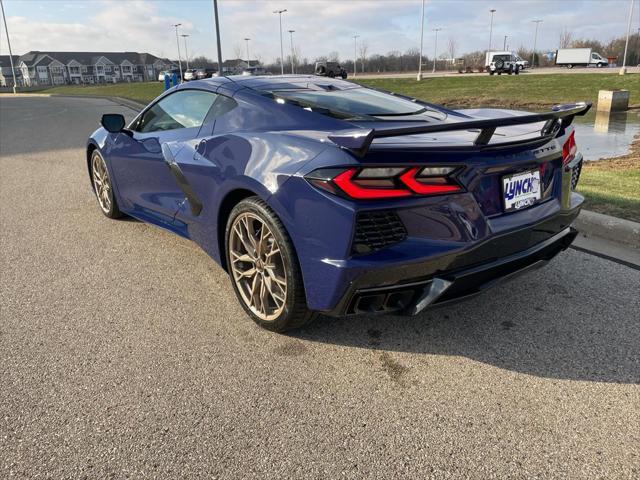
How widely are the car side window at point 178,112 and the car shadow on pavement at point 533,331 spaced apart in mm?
1698

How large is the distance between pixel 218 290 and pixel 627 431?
2.52 meters

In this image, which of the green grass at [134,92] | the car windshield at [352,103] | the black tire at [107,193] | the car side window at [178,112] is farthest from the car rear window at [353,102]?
the green grass at [134,92]

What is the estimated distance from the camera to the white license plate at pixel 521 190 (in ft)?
8.54

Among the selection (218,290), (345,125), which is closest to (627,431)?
(345,125)

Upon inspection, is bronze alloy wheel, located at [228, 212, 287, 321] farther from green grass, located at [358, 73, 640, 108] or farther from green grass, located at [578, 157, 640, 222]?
green grass, located at [358, 73, 640, 108]

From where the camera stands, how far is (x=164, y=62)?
13475 cm

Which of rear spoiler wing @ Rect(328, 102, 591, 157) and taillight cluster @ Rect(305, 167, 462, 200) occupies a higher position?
rear spoiler wing @ Rect(328, 102, 591, 157)

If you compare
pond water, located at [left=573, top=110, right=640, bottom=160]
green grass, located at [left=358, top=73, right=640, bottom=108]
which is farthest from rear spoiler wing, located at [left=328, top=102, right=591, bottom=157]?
green grass, located at [left=358, top=73, right=640, bottom=108]

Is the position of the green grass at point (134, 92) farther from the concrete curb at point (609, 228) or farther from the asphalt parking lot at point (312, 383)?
the asphalt parking lot at point (312, 383)

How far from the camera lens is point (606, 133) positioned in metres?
12.3

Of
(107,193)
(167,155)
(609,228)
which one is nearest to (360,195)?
(167,155)

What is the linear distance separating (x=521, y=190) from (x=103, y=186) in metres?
4.22

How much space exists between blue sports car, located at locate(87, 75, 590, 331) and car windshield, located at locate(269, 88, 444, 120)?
2 cm

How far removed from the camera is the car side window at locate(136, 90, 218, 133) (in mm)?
3645
